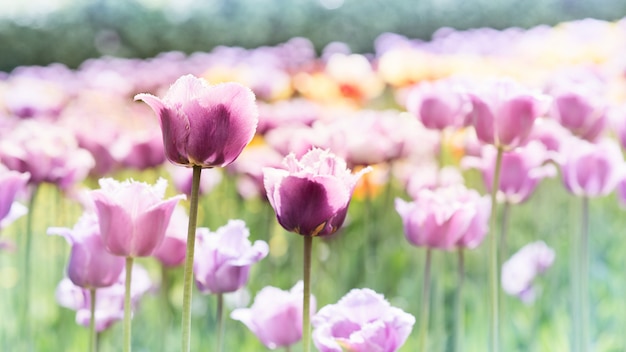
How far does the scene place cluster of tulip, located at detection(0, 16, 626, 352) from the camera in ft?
3.71

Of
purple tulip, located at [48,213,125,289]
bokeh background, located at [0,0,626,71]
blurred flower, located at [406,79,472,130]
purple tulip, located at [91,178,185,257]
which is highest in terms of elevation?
bokeh background, located at [0,0,626,71]

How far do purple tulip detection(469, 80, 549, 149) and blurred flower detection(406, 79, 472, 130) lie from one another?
0.65m

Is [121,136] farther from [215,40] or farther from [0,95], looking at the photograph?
[215,40]

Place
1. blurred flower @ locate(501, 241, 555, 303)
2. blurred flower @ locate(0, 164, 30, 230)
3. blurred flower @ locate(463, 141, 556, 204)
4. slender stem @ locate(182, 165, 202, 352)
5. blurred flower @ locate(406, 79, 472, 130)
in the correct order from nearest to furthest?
slender stem @ locate(182, 165, 202, 352) → blurred flower @ locate(0, 164, 30, 230) → blurred flower @ locate(463, 141, 556, 204) → blurred flower @ locate(406, 79, 472, 130) → blurred flower @ locate(501, 241, 555, 303)

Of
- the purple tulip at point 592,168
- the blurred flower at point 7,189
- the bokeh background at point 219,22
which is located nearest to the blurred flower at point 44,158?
the blurred flower at point 7,189

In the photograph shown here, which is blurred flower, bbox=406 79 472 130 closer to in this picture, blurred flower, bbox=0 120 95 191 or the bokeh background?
blurred flower, bbox=0 120 95 191

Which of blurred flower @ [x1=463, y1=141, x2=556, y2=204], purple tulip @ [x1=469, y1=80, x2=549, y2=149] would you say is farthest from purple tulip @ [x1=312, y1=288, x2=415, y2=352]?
blurred flower @ [x1=463, y1=141, x2=556, y2=204]

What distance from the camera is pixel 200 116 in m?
1.10

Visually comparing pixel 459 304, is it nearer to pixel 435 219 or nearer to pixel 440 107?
pixel 435 219

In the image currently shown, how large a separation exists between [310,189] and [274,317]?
381mm

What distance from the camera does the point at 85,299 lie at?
168 centimetres

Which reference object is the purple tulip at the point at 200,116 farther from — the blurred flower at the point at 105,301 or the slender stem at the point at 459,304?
the slender stem at the point at 459,304

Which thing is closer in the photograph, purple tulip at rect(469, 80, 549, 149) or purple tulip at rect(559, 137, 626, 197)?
purple tulip at rect(469, 80, 549, 149)

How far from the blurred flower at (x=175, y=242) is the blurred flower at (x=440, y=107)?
88cm
